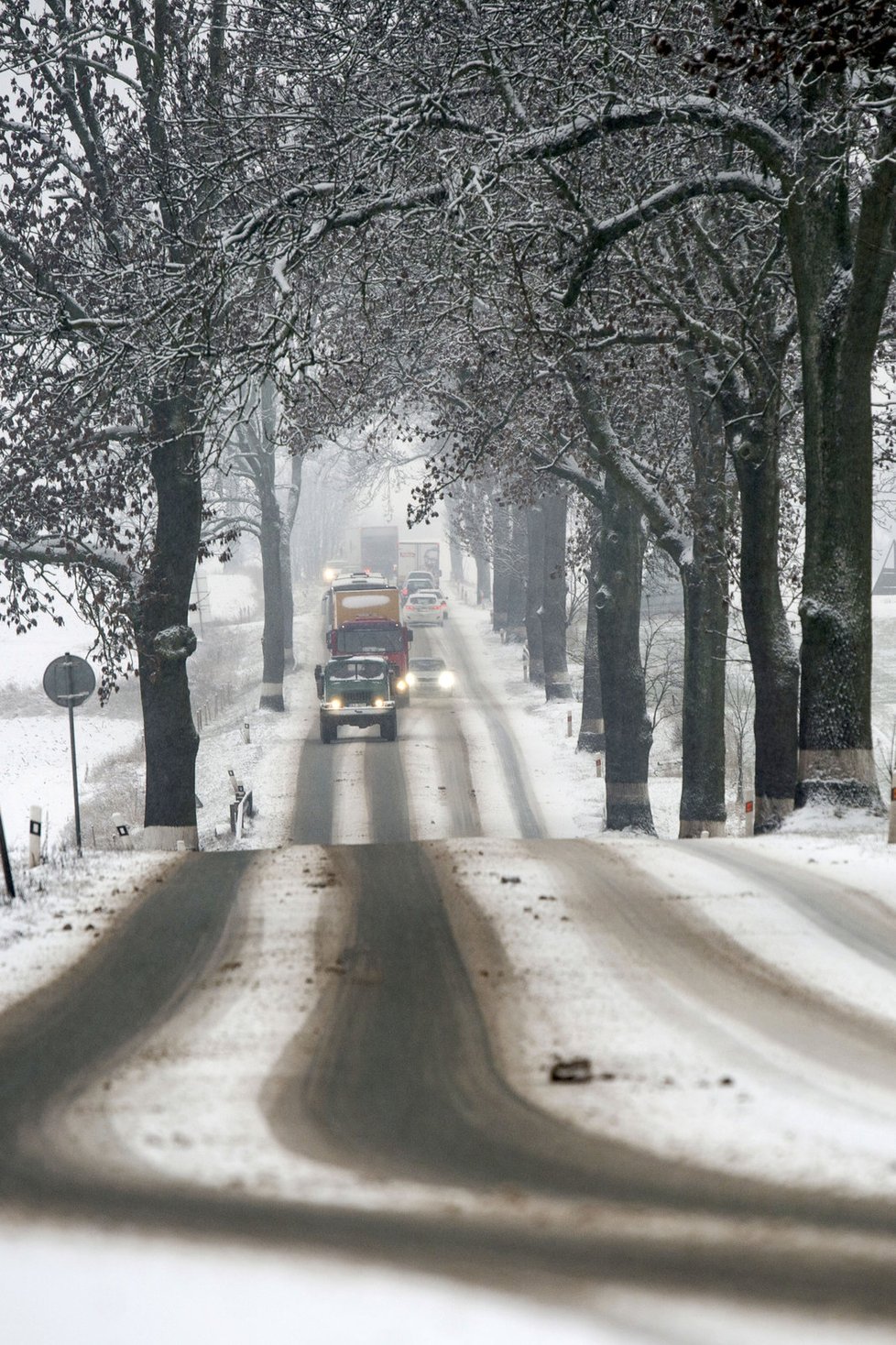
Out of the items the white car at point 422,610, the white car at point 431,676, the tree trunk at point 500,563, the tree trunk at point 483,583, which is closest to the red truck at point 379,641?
the white car at point 431,676

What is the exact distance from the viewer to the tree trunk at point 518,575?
49.2 m

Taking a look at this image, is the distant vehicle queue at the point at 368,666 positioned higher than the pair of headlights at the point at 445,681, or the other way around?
the distant vehicle queue at the point at 368,666

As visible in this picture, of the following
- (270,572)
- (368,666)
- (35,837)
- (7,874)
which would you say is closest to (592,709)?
(368,666)

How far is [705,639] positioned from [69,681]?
9.00 meters

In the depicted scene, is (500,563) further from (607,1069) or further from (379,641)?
(607,1069)

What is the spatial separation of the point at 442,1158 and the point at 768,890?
4883mm

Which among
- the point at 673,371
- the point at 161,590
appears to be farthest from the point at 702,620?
the point at 161,590

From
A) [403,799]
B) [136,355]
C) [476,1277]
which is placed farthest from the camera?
[403,799]

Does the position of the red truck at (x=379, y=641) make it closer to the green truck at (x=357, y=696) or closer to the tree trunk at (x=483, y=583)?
the green truck at (x=357, y=696)

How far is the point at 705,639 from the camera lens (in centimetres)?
1912

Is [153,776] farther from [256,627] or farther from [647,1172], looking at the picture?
[256,627]

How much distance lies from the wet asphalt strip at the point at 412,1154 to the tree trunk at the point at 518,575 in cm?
3804

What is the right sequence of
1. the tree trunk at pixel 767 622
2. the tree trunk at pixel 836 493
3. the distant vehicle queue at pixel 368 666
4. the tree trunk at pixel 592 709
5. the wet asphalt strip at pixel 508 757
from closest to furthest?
the tree trunk at pixel 836 493 < the tree trunk at pixel 767 622 < the wet asphalt strip at pixel 508 757 < the tree trunk at pixel 592 709 < the distant vehicle queue at pixel 368 666

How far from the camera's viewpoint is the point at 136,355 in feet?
47.0
